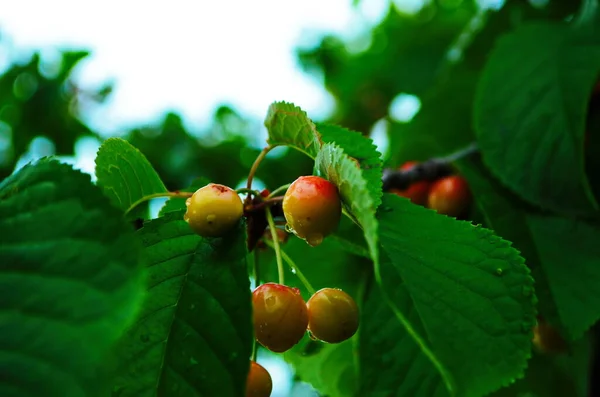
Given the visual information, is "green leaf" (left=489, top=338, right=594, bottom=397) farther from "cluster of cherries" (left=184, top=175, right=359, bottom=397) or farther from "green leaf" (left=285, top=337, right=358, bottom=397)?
"cluster of cherries" (left=184, top=175, right=359, bottom=397)

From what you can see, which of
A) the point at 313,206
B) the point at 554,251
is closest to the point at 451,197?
the point at 554,251

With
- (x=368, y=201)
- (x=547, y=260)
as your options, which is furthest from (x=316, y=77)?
(x=368, y=201)

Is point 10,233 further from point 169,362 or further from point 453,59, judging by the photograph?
point 453,59

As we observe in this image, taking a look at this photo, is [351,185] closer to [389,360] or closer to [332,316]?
[332,316]

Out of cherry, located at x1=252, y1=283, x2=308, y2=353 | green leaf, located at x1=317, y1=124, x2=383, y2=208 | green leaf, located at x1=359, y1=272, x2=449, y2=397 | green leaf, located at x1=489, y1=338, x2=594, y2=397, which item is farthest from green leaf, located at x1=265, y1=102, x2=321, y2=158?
green leaf, located at x1=489, y1=338, x2=594, y2=397

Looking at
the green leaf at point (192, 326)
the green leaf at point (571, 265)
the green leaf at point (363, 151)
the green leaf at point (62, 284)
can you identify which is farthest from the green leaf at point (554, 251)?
the green leaf at point (62, 284)

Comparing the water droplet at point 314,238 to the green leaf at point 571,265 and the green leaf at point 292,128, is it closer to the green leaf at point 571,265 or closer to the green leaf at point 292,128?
the green leaf at point 292,128
